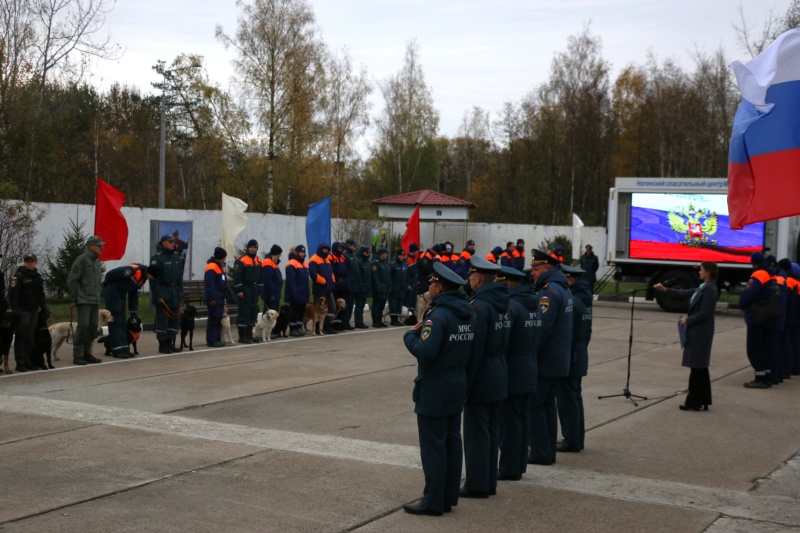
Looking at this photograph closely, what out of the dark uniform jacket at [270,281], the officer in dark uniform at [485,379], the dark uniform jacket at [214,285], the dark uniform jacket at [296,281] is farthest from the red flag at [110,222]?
the officer in dark uniform at [485,379]

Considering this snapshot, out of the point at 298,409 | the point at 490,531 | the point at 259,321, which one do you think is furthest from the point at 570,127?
the point at 490,531

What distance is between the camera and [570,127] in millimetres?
58281

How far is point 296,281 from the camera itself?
60.3ft

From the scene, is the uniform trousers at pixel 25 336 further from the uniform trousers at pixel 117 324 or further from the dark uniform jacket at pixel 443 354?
the dark uniform jacket at pixel 443 354

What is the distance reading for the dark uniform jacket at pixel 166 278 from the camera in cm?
1524

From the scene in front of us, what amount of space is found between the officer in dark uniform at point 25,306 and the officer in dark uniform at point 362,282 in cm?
863

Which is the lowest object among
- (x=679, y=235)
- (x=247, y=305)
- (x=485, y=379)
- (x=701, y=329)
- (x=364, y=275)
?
(x=247, y=305)

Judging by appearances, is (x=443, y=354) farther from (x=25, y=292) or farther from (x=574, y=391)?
(x=25, y=292)

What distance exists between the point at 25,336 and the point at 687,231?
20.3 meters

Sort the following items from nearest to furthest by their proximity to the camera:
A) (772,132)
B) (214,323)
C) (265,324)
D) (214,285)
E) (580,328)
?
(772,132)
(580,328)
(214,285)
(214,323)
(265,324)

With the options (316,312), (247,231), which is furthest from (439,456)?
(247,231)

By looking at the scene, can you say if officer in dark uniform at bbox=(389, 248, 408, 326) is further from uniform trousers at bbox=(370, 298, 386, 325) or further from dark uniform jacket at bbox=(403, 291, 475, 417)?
dark uniform jacket at bbox=(403, 291, 475, 417)

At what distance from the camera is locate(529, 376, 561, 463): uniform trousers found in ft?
27.4

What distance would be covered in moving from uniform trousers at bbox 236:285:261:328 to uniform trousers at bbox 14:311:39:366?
470 centimetres
